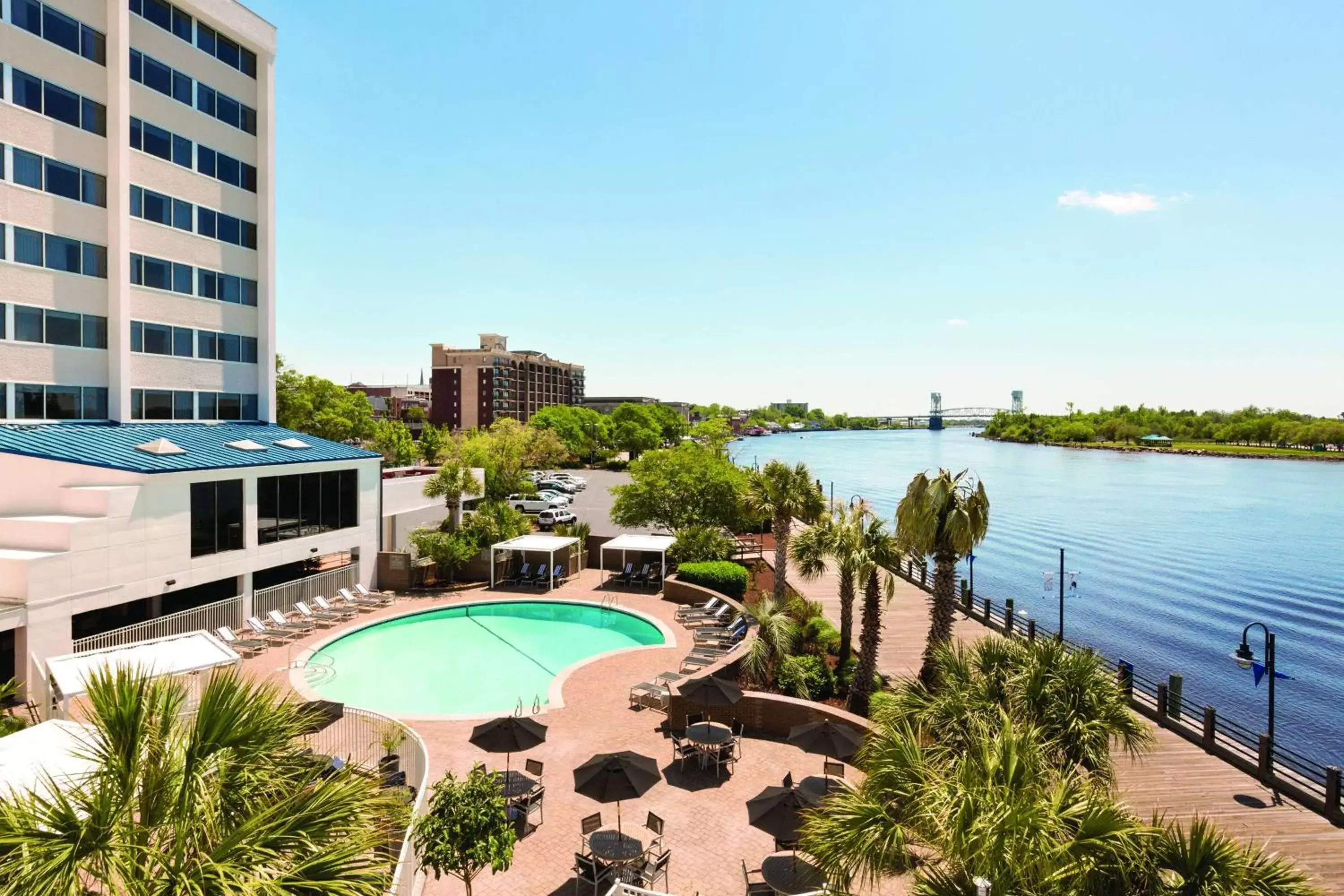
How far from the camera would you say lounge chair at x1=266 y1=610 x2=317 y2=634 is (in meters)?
25.5

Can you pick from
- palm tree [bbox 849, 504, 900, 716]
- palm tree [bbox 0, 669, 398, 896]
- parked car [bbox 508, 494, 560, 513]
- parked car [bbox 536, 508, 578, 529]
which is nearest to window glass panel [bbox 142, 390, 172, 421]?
parked car [bbox 536, 508, 578, 529]

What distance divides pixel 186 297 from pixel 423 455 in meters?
61.0

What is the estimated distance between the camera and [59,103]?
2622 centimetres

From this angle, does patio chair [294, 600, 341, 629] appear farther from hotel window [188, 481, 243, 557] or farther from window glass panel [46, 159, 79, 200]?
window glass panel [46, 159, 79, 200]

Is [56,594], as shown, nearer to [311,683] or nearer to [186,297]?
[311,683]

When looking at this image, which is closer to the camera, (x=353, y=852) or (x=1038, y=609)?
(x=353, y=852)

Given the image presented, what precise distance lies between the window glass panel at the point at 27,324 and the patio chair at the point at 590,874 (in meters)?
27.4

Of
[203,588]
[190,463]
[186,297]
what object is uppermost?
[186,297]

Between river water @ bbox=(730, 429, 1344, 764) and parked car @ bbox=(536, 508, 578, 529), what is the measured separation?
92.5 ft

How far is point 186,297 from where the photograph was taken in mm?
30750

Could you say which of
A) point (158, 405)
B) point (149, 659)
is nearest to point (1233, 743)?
point (149, 659)

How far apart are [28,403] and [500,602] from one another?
1829 cm

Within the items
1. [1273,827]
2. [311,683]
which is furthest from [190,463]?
[1273,827]

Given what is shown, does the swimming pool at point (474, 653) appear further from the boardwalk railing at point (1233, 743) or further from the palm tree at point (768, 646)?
the boardwalk railing at point (1233, 743)
